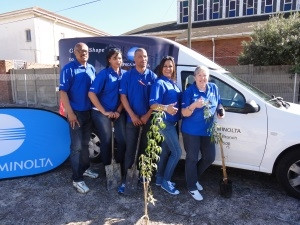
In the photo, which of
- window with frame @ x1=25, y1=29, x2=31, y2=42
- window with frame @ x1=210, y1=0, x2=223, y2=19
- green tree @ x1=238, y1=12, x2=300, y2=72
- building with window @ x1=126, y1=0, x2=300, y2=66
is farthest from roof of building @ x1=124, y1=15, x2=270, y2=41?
window with frame @ x1=25, y1=29, x2=31, y2=42

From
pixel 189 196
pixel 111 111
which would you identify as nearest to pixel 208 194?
pixel 189 196

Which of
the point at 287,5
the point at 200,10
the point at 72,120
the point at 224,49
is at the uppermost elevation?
the point at 200,10

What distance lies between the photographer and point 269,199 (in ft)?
11.8

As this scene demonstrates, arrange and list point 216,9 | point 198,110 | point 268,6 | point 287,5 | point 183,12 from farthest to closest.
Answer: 1. point 183,12
2. point 216,9
3. point 268,6
4. point 287,5
5. point 198,110

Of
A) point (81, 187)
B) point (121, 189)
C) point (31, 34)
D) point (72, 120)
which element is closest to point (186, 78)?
point (72, 120)

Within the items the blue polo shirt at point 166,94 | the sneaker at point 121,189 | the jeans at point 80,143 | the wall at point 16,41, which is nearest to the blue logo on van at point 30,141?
the jeans at point 80,143

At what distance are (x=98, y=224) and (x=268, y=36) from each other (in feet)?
32.8

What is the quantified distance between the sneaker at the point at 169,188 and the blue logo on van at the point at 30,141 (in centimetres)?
173

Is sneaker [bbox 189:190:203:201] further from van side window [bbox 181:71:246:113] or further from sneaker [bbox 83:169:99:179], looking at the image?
sneaker [bbox 83:169:99:179]

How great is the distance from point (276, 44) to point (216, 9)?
13664 mm

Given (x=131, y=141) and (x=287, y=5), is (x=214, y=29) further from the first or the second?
(x=131, y=141)

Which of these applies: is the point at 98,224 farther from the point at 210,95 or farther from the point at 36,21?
the point at 36,21

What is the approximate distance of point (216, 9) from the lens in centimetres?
2239

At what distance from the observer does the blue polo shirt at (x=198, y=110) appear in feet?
10.7
